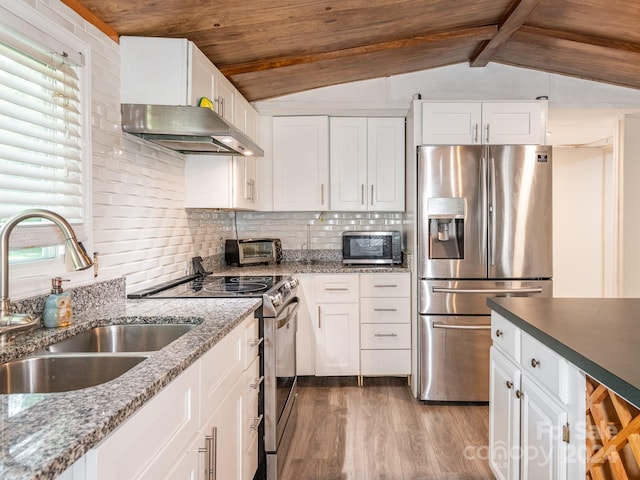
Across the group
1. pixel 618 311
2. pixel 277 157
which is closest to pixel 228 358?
pixel 618 311

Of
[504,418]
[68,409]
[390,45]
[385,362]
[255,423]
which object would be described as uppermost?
[390,45]

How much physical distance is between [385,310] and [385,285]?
20 centimetres

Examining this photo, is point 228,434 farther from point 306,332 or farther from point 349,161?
point 349,161

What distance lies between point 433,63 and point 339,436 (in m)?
2.88

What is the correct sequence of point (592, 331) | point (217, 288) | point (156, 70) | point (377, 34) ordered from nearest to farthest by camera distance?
point (592, 331) < point (156, 70) < point (217, 288) < point (377, 34)

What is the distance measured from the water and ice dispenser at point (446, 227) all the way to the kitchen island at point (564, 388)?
111cm

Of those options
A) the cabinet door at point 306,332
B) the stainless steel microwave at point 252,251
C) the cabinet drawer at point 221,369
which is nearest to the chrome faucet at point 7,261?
the cabinet drawer at point 221,369

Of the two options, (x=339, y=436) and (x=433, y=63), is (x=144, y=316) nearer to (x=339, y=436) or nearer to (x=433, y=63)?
(x=339, y=436)

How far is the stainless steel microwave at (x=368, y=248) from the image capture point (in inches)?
141

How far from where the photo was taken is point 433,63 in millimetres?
3449

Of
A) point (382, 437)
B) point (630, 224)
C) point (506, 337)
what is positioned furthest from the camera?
point (630, 224)

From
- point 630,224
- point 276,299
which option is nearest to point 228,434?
point 276,299

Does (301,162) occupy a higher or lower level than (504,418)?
higher

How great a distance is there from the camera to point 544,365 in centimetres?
140
